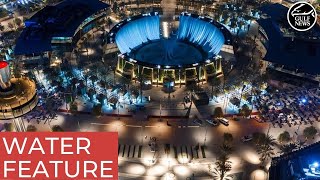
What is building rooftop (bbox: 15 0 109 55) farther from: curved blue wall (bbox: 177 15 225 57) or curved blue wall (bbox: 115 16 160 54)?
curved blue wall (bbox: 177 15 225 57)

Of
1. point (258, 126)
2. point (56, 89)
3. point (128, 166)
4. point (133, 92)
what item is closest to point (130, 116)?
point (133, 92)

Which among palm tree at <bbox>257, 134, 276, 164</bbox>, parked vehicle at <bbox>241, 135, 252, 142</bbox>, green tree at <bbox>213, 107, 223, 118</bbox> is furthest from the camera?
green tree at <bbox>213, 107, 223, 118</bbox>

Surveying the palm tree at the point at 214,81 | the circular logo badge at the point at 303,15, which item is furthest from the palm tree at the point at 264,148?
the circular logo badge at the point at 303,15

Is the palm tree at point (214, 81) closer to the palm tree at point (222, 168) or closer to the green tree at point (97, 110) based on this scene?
the palm tree at point (222, 168)

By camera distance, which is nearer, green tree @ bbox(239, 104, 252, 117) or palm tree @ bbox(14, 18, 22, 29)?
green tree @ bbox(239, 104, 252, 117)

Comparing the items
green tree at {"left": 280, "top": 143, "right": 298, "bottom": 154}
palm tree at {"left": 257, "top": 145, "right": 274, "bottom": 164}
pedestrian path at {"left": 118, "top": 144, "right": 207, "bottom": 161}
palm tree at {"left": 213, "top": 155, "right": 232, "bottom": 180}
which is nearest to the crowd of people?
green tree at {"left": 280, "top": 143, "right": 298, "bottom": 154}

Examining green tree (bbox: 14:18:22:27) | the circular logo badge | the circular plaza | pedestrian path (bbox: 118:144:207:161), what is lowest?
pedestrian path (bbox: 118:144:207:161)

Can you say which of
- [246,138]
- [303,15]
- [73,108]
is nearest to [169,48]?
[73,108]
